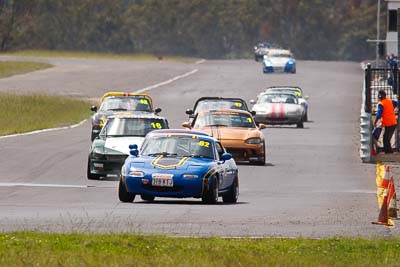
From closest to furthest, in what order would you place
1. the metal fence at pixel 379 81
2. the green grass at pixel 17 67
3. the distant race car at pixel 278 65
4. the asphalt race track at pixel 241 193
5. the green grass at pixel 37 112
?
the asphalt race track at pixel 241 193 → the metal fence at pixel 379 81 → the green grass at pixel 37 112 → the green grass at pixel 17 67 → the distant race car at pixel 278 65

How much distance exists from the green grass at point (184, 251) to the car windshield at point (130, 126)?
1300 cm

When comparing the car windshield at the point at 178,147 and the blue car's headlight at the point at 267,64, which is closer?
the car windshield at the point at 178,147

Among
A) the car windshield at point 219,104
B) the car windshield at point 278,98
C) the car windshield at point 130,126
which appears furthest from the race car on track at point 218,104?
the car windshield at point 278,98

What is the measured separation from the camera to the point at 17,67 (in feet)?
294

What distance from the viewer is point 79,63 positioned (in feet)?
317

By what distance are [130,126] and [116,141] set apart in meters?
1.26

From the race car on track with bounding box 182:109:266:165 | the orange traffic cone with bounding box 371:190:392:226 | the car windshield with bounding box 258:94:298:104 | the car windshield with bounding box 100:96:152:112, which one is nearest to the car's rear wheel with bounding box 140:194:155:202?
the orange traffic cone with bounding box 371:190:392:226

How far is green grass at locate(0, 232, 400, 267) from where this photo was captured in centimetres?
1236

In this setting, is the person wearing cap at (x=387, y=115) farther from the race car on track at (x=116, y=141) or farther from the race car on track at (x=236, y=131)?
the race car on track at (x=116, y=141)

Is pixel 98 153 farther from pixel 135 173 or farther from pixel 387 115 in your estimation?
pixel 387 115

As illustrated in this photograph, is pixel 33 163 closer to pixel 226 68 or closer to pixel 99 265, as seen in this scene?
pixel 99 265

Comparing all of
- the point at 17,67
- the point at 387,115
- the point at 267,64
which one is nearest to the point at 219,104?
the point at 387,115

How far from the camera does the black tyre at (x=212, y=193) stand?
2064 cm

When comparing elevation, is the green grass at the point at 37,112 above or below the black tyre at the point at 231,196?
below
